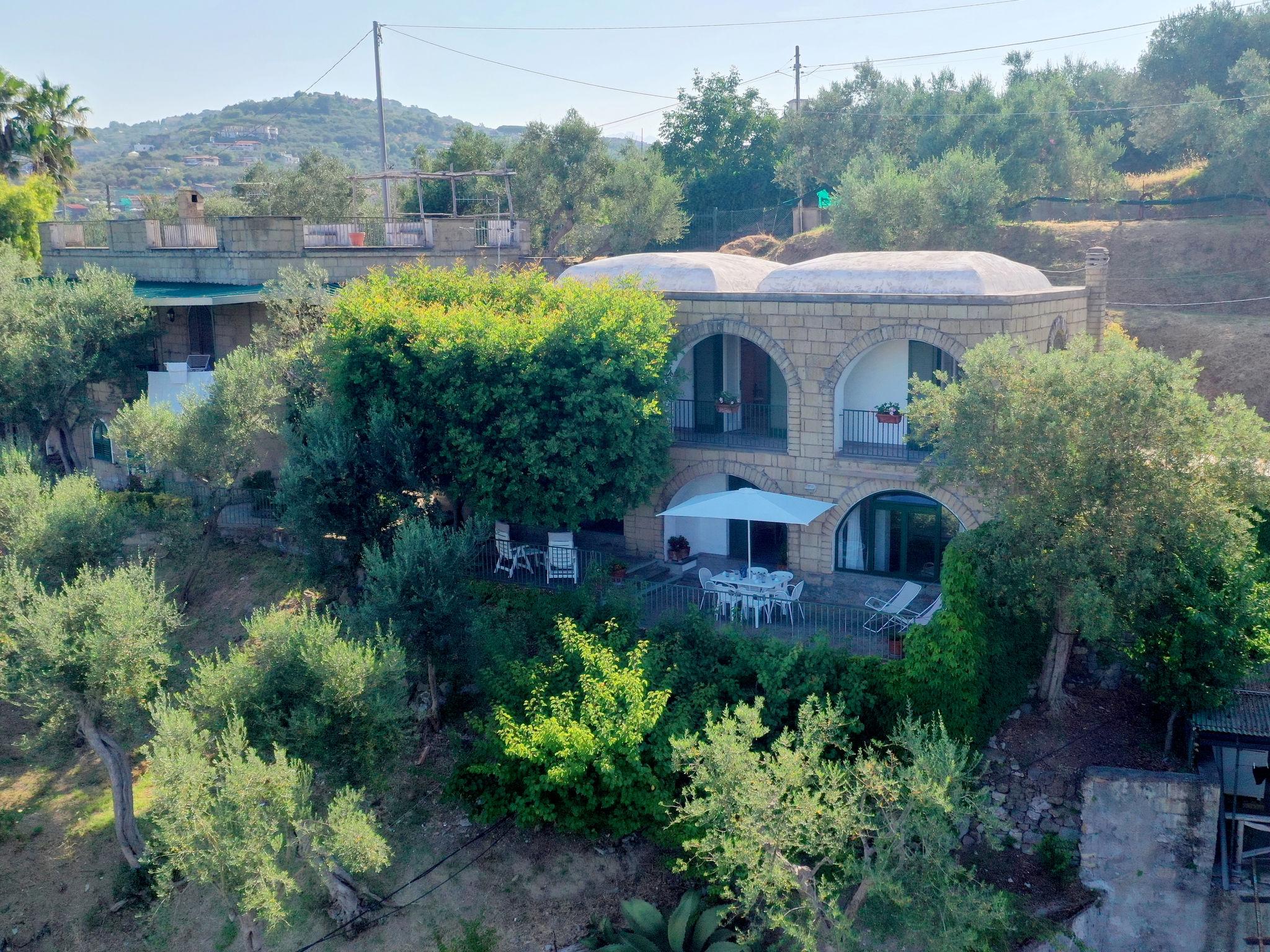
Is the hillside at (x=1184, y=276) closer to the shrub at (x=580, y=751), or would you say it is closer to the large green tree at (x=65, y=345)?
the shrub at (x=580, y=751)

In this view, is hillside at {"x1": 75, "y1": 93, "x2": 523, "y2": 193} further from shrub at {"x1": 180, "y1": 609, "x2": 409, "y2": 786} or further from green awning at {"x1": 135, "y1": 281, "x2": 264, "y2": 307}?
shrub at {"x1": 180, "y1": 609, "x2": 409, "y2": 786}

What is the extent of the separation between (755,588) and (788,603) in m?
0.69

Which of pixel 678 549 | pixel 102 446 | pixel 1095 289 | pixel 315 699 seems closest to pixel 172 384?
pixel 102 446

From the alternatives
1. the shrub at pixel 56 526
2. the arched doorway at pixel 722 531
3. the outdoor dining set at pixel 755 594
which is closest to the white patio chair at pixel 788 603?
the outdoor dining set at pixel 755 594

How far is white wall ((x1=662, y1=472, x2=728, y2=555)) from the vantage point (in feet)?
75.6

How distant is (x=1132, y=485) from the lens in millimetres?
15023

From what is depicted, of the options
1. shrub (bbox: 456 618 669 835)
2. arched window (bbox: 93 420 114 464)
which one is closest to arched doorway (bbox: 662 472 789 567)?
shrub (bbox: 456 618 669 835)

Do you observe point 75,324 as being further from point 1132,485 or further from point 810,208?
point 810,208

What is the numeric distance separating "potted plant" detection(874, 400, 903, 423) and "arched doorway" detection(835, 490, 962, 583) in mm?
1452

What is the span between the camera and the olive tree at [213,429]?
22859 millimetres

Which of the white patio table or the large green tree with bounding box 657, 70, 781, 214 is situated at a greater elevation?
the large green tree with bounding box 657, 70, 781, 214

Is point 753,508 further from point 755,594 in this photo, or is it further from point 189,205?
point 189,205

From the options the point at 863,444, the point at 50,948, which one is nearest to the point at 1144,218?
the point at 863,444

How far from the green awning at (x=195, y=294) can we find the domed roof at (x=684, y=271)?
8.73 metres
